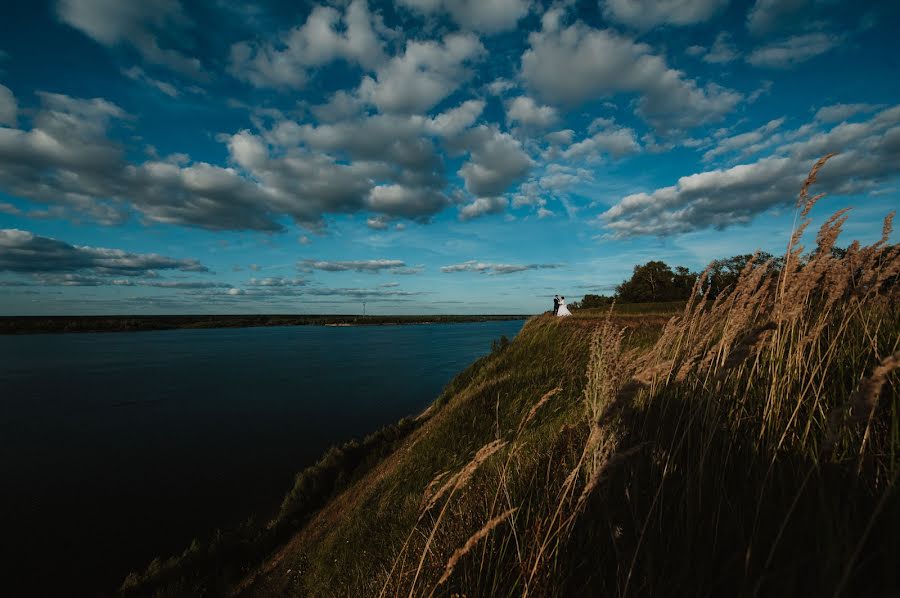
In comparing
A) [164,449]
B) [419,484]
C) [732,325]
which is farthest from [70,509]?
[732,325]

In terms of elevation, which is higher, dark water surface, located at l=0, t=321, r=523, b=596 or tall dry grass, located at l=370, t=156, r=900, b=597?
tall dry grass, located at l=370, t=156, r=900, b=597

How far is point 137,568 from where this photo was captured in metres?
8.81

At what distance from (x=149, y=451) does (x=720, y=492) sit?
73.3ft

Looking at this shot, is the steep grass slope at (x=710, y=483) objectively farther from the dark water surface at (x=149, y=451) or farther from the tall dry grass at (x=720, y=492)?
the dark water surface at (x=149, y=451)

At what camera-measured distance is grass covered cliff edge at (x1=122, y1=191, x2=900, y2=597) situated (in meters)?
1.45

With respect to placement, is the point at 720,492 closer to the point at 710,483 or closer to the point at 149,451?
the point at 710,483

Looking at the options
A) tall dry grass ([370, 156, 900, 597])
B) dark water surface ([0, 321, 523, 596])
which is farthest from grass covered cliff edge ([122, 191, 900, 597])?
dark water surface ([0, 321, 523, 596])

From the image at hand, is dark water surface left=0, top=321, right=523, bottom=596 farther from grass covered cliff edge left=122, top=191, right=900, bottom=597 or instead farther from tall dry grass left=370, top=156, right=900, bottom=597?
tall dry grass left=370, top=156, right=900, bottom=597

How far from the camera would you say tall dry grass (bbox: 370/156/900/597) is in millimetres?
1354

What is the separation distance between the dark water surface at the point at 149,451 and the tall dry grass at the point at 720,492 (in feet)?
35.8

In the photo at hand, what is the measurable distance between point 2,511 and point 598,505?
19.4 metres

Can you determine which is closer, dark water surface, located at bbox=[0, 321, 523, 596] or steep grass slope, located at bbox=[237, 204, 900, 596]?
steep grass slope, located at bbox=[237, 204, 900, 596]

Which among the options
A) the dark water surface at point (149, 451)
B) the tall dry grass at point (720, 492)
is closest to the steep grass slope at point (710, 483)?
the tall dry grass at point (720, 492)

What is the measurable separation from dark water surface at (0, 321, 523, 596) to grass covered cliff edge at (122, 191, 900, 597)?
19.5 feet
